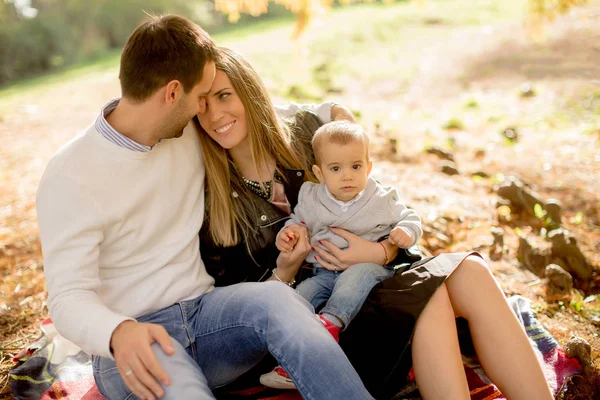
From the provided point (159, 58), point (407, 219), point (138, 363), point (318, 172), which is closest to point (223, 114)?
point (159, 58)

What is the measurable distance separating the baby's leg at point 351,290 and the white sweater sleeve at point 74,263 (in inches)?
32.2

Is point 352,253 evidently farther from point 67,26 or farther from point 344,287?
point 67,26

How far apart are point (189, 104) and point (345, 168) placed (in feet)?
2.31

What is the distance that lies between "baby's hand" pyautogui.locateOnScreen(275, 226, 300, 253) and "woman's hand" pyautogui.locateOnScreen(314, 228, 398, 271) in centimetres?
12

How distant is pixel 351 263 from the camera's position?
2.33 metres

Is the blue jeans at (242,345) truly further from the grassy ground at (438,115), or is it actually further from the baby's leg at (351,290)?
the grassy ground at (438,115)

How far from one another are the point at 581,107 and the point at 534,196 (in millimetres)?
3095

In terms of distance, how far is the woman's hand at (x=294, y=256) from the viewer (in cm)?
235

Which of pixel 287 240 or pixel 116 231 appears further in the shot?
pixel 287 240

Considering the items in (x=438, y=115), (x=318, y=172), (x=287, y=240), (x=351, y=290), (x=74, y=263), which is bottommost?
(x=438, y=115)

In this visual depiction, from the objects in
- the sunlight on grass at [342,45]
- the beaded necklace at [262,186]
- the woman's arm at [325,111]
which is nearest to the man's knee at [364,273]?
the beaded necklace at [262,186]

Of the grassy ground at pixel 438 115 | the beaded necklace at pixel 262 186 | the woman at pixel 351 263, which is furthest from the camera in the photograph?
the grassy ground at pixel 438 115

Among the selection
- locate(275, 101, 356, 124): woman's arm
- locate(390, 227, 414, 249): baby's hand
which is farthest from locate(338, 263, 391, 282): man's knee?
locate(275, 101, 356, 124): woman's arm

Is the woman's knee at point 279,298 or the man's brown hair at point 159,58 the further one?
the man's brown hair at point 159,58
